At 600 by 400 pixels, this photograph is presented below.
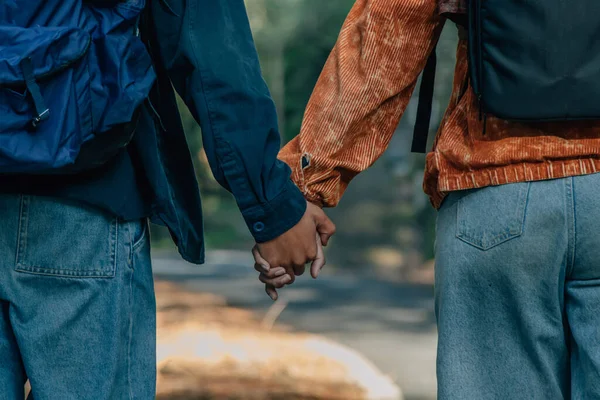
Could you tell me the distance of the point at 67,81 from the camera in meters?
1.81

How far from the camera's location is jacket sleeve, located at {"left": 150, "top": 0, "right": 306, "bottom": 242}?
79.6 inches

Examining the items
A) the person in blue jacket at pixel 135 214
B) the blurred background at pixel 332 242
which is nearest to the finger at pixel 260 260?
the person in blue jacket at pixel 135 214

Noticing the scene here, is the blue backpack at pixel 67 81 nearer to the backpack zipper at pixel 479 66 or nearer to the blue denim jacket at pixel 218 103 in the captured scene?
the blue denim jacket at pixel 218 103

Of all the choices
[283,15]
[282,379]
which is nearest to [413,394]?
[282,379]

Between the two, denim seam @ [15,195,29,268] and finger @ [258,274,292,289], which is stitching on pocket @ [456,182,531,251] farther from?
denim seam @ [15,195,29,268]

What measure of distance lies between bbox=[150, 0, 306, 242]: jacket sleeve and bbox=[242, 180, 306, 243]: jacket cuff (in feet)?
0.07

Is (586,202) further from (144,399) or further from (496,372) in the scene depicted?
(144,399)

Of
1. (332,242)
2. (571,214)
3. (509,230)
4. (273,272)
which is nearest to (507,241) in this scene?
(509,230)

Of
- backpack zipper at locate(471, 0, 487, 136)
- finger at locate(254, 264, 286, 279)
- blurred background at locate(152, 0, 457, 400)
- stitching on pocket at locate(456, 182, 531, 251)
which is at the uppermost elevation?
backpack zipper at locate(471, 0, 487, 136)

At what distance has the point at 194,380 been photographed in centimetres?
481

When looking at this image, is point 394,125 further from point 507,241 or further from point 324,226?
point 507,241

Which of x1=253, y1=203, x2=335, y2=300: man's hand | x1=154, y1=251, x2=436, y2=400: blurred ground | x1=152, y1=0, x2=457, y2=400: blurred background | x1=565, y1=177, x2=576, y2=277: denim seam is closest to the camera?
x1=565, y1=177, x2=576, y2=277: denim seam

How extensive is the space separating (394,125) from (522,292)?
0.58m

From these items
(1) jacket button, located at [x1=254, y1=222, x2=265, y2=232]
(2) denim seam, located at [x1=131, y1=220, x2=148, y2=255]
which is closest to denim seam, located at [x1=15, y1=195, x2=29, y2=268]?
(2) denim seam, located at [x1=131, y1=220, x2=148, y2=255]
